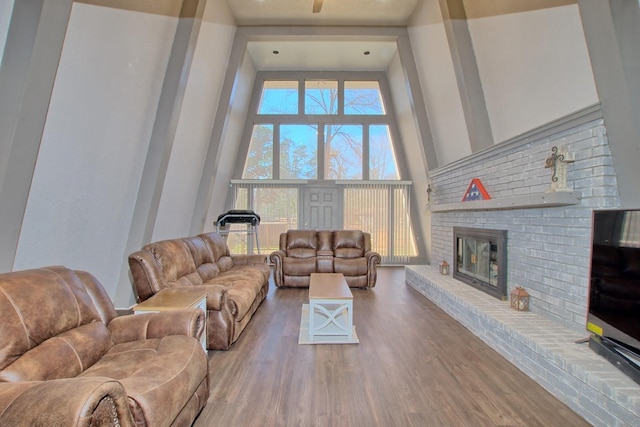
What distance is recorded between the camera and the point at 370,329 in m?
3.24

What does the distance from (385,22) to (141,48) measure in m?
4.14

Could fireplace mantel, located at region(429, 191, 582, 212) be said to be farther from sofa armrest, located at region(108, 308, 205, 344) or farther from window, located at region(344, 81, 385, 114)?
window, located at region(344, 81, 385, 114)

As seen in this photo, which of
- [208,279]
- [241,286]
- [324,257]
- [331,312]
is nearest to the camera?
[331,312]

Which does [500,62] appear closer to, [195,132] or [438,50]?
[438,50]

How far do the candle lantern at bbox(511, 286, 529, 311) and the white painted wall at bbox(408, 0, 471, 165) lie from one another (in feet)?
7.54

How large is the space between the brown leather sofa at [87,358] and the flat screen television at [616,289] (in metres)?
2.47

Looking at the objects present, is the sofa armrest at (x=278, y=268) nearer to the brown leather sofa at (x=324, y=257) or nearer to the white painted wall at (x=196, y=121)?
the brown leather sofa at (x=324, y=257)

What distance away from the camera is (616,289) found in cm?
180

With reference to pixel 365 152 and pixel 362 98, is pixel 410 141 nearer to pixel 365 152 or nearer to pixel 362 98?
pixel 365 152

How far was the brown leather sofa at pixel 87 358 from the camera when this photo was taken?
986 mm

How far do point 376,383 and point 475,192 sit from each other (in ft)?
9.04

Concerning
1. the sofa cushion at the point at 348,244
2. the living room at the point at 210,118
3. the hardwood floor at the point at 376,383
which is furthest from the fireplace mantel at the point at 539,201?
the sofa cushion at the point at 348,244

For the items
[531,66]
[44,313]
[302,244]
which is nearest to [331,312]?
[44,313]

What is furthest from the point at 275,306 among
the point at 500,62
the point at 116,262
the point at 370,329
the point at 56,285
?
the point at 500,62
